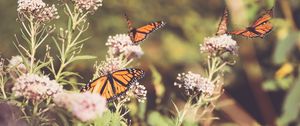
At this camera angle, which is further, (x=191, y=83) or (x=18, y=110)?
(x=191, y=83)

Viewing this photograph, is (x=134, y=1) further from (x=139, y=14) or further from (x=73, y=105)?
(x=73, y=105)

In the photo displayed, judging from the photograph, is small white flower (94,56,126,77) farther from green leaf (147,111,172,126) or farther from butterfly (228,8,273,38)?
butterfly (228,8,273,38)

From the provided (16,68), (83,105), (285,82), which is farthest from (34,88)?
(285,82)

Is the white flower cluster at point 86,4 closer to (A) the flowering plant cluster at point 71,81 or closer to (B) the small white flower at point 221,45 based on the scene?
(A) the flowering plant cluster at point 71,81

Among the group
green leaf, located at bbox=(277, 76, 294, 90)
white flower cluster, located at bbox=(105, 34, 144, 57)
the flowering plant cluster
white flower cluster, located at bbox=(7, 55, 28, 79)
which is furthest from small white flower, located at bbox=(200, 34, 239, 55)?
green leaf, located at bbox=(277, 76, 294, 90)

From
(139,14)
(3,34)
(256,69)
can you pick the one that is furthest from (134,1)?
(256,69)

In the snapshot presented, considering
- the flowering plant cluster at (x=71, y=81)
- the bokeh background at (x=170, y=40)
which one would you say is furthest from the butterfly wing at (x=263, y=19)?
the bokeh background at (x=170, y=40)
